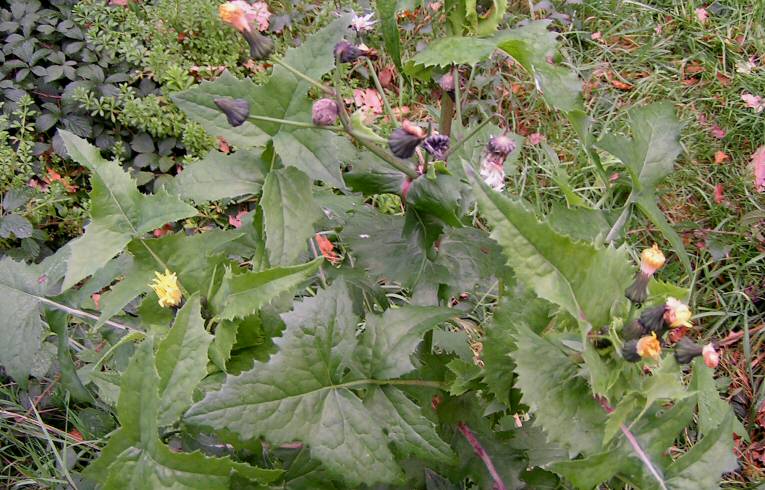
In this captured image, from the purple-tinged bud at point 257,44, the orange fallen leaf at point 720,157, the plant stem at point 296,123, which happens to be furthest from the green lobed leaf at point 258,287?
the orange fallen leaf at point 720,157

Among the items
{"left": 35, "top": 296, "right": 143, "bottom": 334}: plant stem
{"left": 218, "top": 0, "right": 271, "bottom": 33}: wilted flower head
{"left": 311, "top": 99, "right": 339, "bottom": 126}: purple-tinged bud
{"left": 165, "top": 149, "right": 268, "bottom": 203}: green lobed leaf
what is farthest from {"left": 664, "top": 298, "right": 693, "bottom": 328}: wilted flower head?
{"left": 35, "top": 296, "right": 143, "bottom": 334}: plant stem

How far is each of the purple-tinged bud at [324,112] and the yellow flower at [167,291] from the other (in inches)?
17.7

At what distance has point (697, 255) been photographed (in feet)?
10.8

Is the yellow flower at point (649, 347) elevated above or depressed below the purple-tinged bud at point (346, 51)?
below

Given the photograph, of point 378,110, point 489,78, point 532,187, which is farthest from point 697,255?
point 378,110

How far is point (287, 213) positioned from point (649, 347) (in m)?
0.74

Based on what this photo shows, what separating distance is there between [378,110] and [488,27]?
252cm

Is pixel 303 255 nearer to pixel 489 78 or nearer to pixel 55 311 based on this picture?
pixel 55 311

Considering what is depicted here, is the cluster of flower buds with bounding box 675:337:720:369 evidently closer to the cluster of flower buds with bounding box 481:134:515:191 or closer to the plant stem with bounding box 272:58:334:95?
the cluster of flower buds with bounding box 481:134:515:191

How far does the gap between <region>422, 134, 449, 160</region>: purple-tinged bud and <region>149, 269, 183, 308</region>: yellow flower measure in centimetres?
60

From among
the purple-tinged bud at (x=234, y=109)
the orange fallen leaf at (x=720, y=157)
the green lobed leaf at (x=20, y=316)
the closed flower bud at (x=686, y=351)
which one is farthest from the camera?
the orange fallen leaf at (x=720, y=157)

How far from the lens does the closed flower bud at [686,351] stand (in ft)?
3.80

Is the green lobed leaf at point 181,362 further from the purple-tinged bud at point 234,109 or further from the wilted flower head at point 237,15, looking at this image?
the wilted flower head at point 237,15

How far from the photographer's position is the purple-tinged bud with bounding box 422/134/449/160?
1.40 meters
